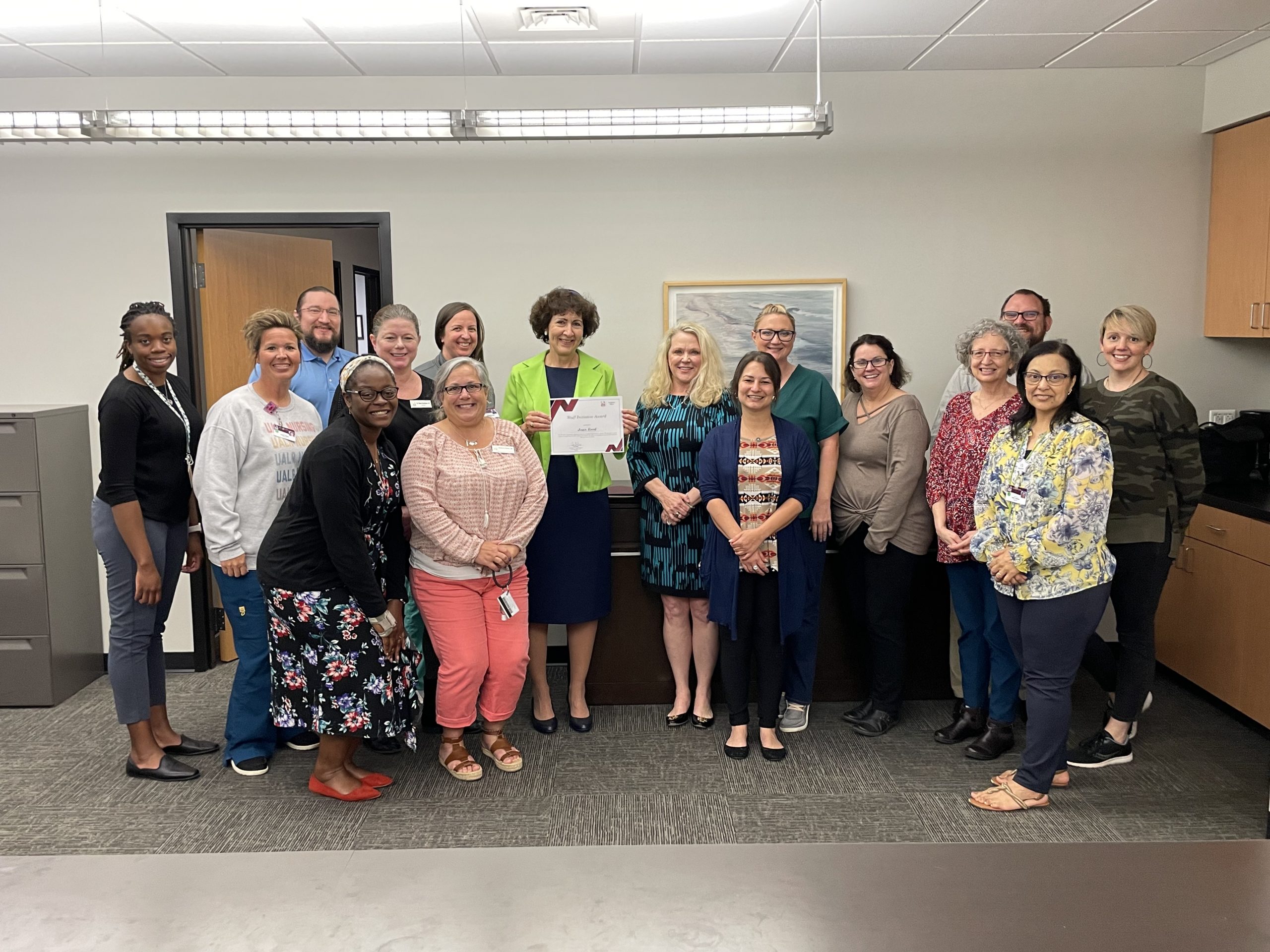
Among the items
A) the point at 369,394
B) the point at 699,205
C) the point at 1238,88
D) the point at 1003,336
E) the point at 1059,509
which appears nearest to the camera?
the point at 1059,509

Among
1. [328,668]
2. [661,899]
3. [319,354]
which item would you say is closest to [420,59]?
[319,354]

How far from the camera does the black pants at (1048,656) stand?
2.78 meters

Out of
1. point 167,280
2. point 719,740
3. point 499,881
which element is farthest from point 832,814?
point 167,280

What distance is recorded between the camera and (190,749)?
3506 mm

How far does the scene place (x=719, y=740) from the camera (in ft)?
11.8

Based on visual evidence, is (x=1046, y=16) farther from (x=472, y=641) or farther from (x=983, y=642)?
(x=472, y=641)

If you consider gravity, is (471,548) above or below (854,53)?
below

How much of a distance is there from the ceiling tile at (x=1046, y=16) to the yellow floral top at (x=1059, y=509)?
166cm

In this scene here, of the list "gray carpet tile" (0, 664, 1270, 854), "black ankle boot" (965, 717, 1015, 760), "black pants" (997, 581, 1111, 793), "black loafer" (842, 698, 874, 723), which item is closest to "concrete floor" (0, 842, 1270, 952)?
"gray carpet tile" (0, 664, 1270, 854)

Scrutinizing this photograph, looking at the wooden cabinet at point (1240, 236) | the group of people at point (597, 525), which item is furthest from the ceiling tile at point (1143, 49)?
the group of people at point (597, 525)

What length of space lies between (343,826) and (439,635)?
2.19 ft

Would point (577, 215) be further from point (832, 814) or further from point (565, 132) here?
point (832, 814)

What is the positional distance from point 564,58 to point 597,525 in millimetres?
2001

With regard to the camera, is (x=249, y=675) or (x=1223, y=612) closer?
(x=249, y=675)
